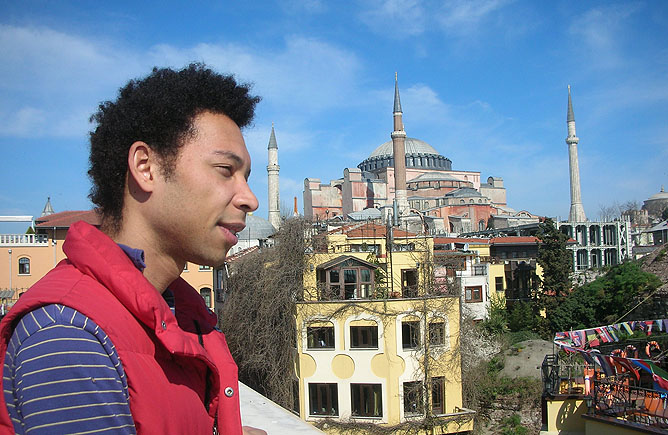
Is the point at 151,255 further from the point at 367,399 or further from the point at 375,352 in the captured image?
the point at 367,399

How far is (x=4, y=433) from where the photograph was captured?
39.7 inches

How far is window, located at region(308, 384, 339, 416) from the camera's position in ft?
54.6

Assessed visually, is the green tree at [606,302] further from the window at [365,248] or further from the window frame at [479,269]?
the window at [365,248]

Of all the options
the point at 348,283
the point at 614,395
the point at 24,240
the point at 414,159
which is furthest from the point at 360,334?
the point at 414,159

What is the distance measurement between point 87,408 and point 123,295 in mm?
238

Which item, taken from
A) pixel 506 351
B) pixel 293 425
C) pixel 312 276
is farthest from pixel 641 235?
pixel 293 425

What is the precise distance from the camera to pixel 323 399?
16844mm

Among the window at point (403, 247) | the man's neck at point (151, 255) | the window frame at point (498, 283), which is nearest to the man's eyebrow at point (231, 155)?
the man's neck at point (151, 255)

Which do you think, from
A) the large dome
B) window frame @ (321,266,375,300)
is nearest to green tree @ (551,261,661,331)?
window frame @ (321,266,375,300)

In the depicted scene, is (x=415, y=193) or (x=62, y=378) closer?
(x=62, y=378)

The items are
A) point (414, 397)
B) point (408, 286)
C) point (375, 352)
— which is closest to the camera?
point (375, 352)

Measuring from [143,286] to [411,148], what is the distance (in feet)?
203

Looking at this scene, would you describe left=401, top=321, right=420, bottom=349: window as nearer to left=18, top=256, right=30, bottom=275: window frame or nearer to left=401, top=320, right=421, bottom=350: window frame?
left=401, top=320, right=421, bottom=350: window frame

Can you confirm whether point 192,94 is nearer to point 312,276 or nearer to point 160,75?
point 160,75
